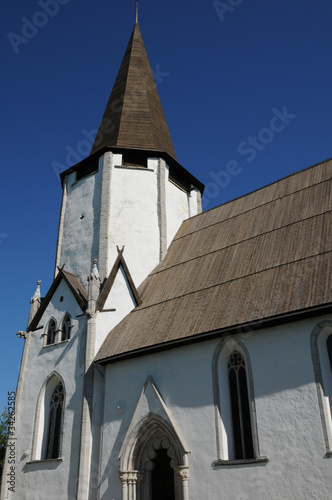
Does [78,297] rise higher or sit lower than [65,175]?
lower

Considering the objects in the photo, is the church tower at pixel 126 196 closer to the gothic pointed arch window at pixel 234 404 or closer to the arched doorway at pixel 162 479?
the gothic pointed arch window at pixel 234 404

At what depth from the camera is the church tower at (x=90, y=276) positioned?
15.2 meters

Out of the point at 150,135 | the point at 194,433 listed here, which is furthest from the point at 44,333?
the point at 150,135

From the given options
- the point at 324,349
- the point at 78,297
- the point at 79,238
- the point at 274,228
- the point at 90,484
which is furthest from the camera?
the point at 79,238

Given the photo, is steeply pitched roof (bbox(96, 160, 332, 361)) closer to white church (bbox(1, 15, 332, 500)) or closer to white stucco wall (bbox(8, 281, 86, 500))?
white church (bbox(1, 15, 332, 500))

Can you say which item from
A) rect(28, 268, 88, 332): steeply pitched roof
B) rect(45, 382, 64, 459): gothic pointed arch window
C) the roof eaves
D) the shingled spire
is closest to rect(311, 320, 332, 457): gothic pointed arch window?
the roof eaves

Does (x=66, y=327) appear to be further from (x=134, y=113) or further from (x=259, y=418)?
(x=134, y=113)

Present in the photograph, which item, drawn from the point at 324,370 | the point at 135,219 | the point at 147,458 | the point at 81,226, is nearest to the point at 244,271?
the point at 324,370

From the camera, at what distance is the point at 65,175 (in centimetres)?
2248

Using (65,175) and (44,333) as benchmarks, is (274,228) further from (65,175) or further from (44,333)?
(65,175)

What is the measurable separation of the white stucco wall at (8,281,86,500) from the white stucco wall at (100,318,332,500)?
4.33 feet

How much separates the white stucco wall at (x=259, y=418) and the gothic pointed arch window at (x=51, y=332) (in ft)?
14.5

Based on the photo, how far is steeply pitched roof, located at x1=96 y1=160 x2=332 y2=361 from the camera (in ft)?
40.9

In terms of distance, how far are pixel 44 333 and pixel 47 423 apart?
3307mm
